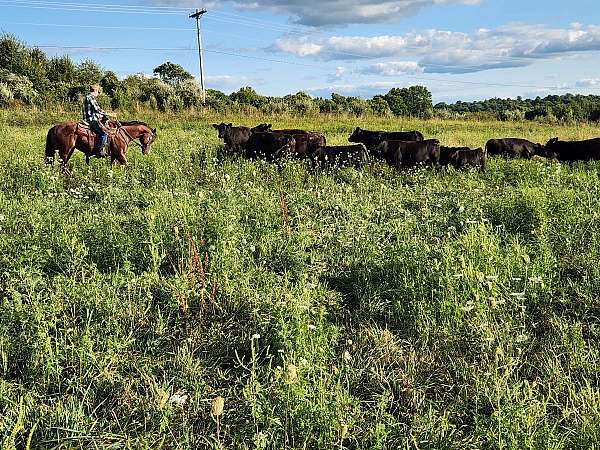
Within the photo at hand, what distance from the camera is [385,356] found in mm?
3924

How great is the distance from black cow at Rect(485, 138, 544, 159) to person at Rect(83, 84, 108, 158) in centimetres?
1071

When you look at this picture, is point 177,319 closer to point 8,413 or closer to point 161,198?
point 8,413

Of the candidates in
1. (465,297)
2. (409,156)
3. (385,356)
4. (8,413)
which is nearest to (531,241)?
(465,297)

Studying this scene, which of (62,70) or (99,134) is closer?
(99,134)

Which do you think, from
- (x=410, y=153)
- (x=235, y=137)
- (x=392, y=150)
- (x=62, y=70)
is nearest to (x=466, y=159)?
(x=410, y=153)

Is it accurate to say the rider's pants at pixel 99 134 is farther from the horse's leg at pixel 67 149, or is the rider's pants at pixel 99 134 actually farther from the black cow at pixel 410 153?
the black cow at pixel 410 153

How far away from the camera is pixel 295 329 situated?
378cm

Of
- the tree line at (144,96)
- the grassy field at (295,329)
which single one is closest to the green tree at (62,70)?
the tree line at (144,96)

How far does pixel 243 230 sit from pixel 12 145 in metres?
12.4

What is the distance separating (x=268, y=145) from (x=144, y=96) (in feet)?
89.6

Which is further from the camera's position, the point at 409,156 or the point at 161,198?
the point at 409,156

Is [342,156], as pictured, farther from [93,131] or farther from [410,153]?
[93,131]

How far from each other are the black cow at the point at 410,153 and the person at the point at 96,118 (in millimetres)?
6718

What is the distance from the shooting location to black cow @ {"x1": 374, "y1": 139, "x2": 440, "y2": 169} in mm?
13047
